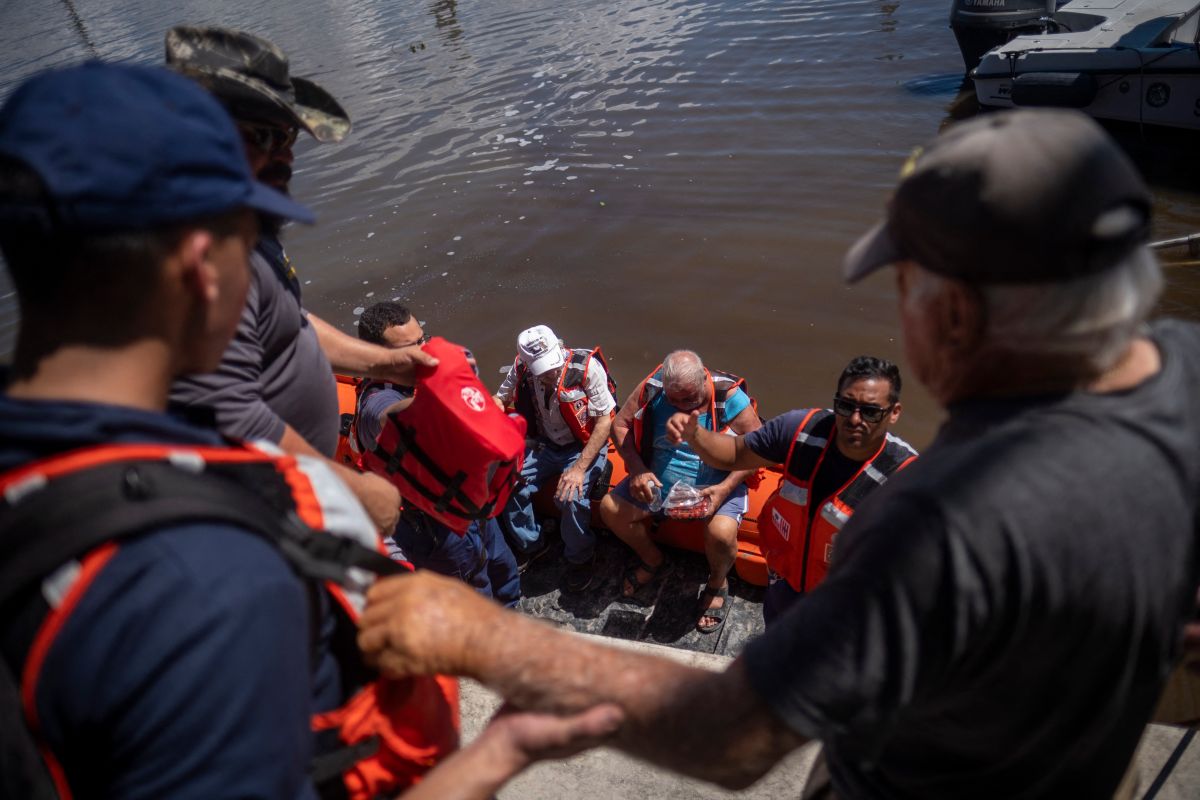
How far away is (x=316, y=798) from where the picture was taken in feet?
3.63

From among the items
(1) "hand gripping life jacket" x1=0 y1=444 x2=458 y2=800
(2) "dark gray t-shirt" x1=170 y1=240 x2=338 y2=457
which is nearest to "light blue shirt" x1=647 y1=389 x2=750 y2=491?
(2) "dark gray t-shirt" x1=170 y1=240 x2=338 y2=457

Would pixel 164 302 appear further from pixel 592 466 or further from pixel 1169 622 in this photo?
pixel 592 466

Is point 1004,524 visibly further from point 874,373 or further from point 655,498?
point 655,498

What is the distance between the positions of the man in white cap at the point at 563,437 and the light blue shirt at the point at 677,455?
1.43 ft

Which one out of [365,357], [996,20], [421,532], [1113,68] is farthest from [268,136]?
[996,20]

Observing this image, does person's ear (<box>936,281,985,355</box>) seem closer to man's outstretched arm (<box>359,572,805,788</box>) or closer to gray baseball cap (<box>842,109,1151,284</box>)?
gray baseball cap (<box>842,109,1151,284</box>)

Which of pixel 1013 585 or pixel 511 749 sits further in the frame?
pixel 511 749

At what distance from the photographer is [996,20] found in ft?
36.3

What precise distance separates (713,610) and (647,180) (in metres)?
7.74

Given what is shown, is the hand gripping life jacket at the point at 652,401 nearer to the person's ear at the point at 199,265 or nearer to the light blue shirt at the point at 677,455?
the light blue shirt at the point at 677,455

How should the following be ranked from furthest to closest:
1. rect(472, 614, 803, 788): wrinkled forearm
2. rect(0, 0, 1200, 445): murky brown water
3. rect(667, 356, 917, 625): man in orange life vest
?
rect(0, 0, 1200, 445): murky brown water < rect(667, 356, 917, 625): man in orange life vest < rect(472, 614, 803, 788): wrinkled forearm

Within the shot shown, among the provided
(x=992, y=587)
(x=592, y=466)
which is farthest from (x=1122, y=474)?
(x=592, y=466)

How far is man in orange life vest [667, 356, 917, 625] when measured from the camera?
329 centimetres

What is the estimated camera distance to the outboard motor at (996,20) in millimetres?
10961
